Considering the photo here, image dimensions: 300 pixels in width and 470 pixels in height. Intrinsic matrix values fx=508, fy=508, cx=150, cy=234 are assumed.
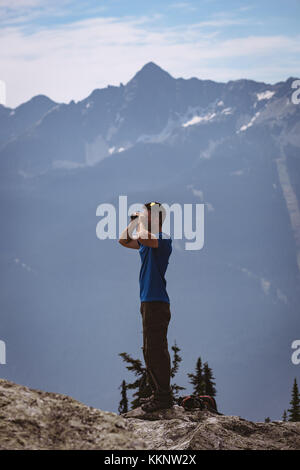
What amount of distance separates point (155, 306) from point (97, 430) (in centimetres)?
378

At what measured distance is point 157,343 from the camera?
8422 millimetres

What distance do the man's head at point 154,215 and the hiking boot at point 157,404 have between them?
110 inches

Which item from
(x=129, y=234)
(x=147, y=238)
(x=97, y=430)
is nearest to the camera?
(x=97, y=430)

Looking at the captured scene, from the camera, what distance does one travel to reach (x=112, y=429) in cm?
480

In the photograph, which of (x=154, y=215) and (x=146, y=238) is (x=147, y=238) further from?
(x=154, y=215)

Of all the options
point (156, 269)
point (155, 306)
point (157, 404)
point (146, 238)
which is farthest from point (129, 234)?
point (157, 404)

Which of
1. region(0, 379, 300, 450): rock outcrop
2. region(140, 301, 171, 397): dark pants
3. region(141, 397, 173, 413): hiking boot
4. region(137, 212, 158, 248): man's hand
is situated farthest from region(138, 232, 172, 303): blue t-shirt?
region(0, 379, 300, 450): rock outcrop

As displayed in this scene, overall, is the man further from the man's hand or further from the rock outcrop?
the rock outcrop

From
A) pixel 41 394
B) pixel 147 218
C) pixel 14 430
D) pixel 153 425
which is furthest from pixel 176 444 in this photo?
pixel 147 218

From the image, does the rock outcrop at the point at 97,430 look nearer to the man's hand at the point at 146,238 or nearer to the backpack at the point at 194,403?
the backpack at the point at 194,403

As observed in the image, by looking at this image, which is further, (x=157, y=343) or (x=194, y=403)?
(x=194, y=403)

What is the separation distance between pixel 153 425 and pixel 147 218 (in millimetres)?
3190

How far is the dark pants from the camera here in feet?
27.6

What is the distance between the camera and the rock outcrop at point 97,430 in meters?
4.53
